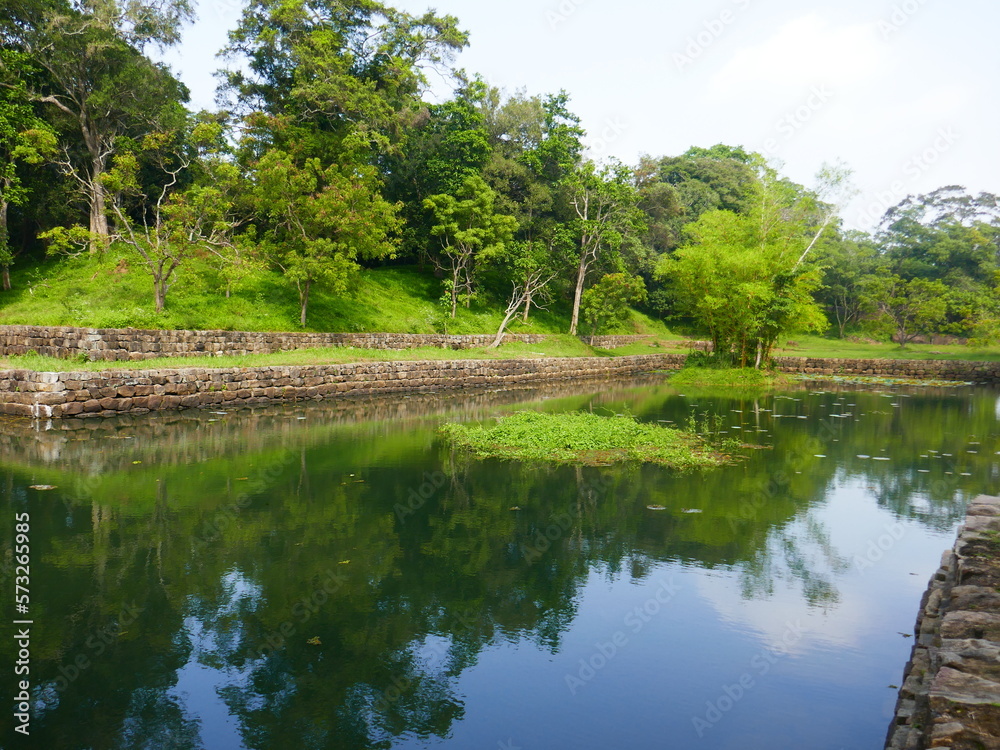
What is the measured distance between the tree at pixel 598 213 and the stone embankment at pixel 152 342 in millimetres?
12584

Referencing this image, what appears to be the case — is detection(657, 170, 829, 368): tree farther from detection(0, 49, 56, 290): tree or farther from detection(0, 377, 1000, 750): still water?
detection(0, 49, 56, 290): tree

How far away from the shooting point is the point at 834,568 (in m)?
6.73

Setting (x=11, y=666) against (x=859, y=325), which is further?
(x=859, y=325)

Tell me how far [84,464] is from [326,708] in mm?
7695

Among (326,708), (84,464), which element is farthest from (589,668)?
(84,464)

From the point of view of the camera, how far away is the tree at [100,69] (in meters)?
26.6

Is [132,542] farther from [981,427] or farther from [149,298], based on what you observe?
[149,298]

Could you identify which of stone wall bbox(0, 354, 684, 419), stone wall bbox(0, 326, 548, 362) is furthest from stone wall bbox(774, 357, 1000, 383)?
stone wall bbox(0, 326, 548, 362)

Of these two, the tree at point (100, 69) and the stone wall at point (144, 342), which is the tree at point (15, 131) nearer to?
the tree at point (100, 69)

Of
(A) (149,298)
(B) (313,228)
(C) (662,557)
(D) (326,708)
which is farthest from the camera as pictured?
(B) (313,228)

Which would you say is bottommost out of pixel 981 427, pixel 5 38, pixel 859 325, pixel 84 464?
pixel 84 464

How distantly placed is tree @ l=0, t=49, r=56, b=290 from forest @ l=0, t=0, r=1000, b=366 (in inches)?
3.0

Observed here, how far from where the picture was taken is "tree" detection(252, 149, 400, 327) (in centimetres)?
2594

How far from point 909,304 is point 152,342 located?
136 ft
